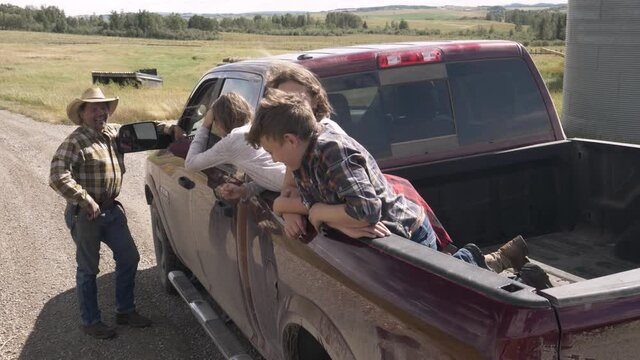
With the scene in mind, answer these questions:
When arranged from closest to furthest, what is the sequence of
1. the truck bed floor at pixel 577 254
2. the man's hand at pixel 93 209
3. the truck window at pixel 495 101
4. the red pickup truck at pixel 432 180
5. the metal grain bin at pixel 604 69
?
the red pickup truck at pixel 432 180 → the truck bed floor at pixel 577 254 → the truck window at pixel 495 101 → the man's hand at pixel 93 209 → the metal grain bin at pixel 604 69

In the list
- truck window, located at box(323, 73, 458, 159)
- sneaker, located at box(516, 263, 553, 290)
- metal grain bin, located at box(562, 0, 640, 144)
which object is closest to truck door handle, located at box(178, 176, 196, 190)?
truck window, located at box(323, 73, 458, 159)

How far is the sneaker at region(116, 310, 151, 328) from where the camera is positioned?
5.06m

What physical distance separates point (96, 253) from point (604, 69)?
1127 centimetres

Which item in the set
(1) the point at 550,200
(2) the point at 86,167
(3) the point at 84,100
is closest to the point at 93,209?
(2) the point at 86,167

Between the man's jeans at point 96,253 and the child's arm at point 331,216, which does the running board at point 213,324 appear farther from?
the child's arm at point 331,216

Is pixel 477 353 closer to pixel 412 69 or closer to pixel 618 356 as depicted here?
pixel 618 356

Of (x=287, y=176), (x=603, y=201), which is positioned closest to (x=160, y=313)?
(x=287, y=176)

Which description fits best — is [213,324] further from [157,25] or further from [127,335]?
[157,25]

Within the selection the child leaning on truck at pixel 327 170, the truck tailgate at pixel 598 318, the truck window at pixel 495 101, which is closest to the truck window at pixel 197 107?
the truck window at pixel 495 101

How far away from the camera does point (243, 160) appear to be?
11.2 ft

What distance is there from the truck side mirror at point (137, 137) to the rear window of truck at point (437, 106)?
1630mm

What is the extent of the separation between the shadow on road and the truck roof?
1.90m

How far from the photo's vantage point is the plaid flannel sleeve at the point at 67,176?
445cm

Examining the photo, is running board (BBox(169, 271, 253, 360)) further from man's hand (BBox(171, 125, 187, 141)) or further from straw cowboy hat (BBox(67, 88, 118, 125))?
straw cowboy hat (BBox(67, 88, 118, 125))
